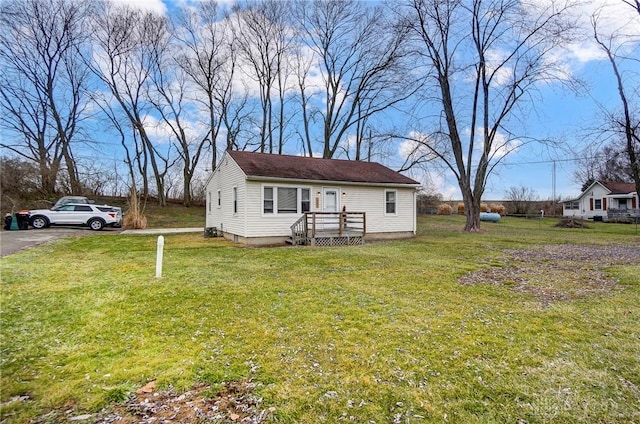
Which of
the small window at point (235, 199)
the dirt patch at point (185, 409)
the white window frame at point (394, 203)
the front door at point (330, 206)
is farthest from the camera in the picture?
the white window frame at point (394, 203)

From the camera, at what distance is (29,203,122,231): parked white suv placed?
17.9m

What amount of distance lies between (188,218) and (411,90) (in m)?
19.8

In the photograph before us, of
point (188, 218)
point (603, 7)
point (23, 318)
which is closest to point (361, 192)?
point (603, 7)

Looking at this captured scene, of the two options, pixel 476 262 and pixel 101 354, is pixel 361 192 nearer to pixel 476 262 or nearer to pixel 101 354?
pixel 476 262

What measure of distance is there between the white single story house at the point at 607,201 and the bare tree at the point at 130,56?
43.4m

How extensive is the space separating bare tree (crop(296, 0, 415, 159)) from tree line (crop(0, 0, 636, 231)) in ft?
0.32

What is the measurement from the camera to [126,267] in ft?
25.6

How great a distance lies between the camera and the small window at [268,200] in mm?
13078

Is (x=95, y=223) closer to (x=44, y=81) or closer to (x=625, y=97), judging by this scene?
(x=44, y=81)

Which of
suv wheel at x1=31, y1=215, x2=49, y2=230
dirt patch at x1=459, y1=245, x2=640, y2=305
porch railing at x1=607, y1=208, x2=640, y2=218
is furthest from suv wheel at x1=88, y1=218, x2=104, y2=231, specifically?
porch railing at x1=607, y1=208, x2=640, y2=218

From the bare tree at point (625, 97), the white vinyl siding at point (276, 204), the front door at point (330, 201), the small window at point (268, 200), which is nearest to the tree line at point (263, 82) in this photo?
the bare tree at point (625, 97)

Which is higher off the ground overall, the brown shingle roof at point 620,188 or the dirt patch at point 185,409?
the brown shingle roof at point 620,188

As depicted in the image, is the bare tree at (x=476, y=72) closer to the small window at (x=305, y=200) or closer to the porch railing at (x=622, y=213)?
the small window at (x=305, y=200)

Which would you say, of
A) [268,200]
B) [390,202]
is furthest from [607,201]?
[268,200]
